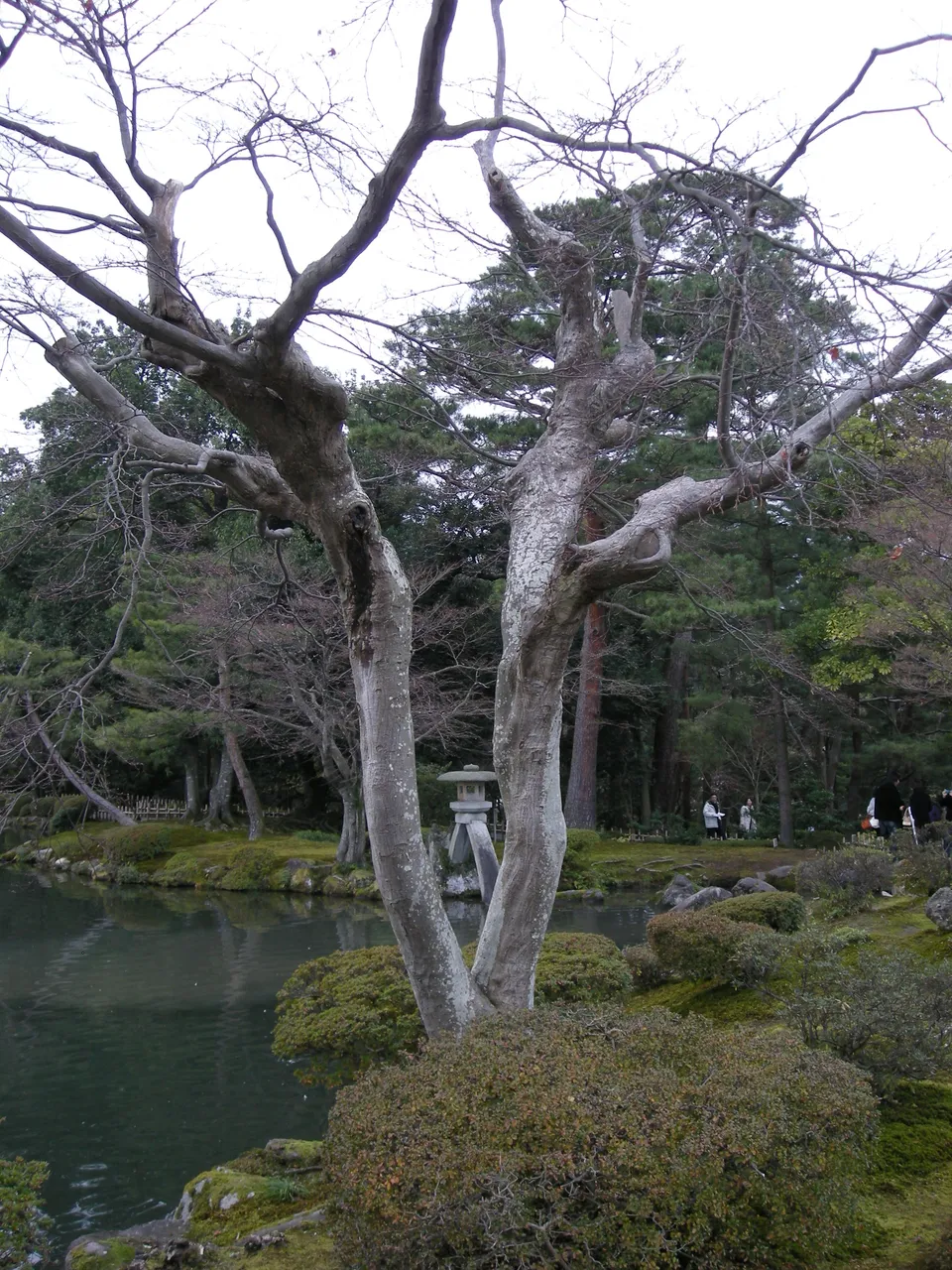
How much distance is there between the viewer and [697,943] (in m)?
7.47

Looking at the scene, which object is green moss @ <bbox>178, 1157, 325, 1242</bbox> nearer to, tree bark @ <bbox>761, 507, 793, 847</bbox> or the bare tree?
the bare tree

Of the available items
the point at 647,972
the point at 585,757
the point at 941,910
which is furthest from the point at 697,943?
the point at 585,757

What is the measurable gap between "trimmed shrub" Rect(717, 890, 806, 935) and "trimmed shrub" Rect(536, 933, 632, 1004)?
2.00 meters

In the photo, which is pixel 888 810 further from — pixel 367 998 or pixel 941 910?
pixel 367 998

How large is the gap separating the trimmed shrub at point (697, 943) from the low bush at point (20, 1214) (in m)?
4.81

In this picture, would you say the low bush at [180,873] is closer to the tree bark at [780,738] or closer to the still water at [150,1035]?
the still water at [150,1035]

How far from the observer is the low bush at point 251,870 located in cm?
1873

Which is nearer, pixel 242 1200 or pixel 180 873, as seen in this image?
pixel 242 1200

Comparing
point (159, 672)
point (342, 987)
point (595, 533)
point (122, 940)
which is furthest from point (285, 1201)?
point (159, 672)

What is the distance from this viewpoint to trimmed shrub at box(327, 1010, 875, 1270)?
2848 millimetres

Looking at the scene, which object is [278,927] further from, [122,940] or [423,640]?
[423,640]

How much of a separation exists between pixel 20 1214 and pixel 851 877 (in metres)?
8.98

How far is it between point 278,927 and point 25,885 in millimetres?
7793

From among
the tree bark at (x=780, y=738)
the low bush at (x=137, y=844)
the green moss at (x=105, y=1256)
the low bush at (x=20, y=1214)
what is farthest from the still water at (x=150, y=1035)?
the tree bark at (x=780, y=738)
